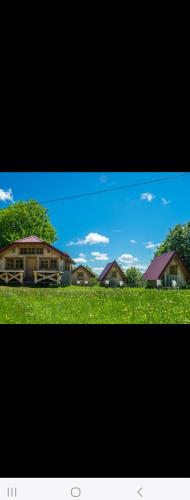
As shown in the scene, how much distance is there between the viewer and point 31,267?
3.79 meters

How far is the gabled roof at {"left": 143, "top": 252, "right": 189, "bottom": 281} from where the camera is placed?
3.66 metres

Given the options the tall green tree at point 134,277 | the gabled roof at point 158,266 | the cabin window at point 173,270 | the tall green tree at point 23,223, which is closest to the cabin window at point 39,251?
the tall green tree at point 23,223

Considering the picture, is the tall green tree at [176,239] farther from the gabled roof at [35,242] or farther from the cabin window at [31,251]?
the cabin window at [31,251]

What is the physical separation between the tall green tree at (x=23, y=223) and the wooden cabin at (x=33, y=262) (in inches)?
2.1

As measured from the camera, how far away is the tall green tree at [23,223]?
3.66m

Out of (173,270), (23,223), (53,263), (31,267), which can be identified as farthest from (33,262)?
(173,270)

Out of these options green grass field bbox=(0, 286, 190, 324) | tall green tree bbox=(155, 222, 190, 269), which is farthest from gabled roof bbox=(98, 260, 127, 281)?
tall green tree bbox=(155, 222, 190, 269)

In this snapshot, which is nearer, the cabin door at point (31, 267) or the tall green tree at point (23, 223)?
the tall green tree at point (23, 223)

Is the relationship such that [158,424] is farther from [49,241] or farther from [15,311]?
[49,241]

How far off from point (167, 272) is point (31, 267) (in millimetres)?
→ 1224

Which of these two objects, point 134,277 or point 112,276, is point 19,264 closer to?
point 112,276

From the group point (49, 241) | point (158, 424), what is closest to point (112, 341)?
point (158, 424)

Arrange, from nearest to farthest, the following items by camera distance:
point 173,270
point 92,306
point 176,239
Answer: point 92,306, point 176,239, point 173,270
